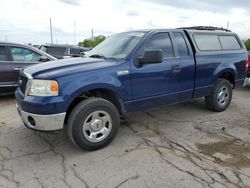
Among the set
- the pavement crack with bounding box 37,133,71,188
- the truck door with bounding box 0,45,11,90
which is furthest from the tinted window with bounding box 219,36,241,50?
the truck door with bounding box 0,45,11,90

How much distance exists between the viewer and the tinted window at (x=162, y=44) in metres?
4.66

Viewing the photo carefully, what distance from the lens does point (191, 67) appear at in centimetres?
516

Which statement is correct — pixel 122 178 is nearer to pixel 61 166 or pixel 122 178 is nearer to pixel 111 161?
pixel 111 161

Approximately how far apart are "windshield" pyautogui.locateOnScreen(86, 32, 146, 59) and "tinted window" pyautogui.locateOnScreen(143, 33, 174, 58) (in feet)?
0.64

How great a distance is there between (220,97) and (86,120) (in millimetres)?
3489

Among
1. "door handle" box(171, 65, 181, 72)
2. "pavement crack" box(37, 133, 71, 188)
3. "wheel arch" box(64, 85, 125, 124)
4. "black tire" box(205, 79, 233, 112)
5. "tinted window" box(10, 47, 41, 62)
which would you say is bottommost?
"pavement crack" box(37, 133, 71, 188)

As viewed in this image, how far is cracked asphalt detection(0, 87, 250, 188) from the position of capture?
3215 millimetres

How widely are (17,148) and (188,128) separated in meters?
3.00

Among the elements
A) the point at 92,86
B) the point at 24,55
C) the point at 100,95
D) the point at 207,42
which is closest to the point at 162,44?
the point at 207,42

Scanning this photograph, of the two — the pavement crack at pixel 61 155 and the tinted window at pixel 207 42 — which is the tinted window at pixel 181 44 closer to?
the tinted window at pixel 207 42

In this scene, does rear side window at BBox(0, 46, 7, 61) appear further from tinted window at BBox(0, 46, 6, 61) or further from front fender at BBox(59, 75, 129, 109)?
front fender at BBox(59, 75, 129, 109)

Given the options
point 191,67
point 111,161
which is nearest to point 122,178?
point 111,161

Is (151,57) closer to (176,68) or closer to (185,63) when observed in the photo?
(176,68)

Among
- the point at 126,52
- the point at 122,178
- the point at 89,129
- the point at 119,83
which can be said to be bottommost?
the point at 122,178
